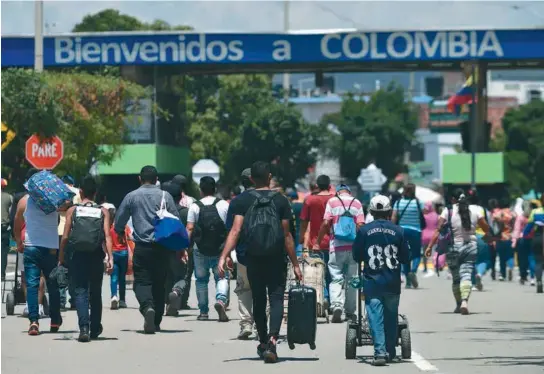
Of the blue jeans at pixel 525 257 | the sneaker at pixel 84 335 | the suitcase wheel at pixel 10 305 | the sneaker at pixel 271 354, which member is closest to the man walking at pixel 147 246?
the sneaker at pixel 84 335

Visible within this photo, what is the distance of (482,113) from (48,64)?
13974 millimetres

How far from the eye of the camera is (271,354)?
1381 cm

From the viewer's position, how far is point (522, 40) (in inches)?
1893

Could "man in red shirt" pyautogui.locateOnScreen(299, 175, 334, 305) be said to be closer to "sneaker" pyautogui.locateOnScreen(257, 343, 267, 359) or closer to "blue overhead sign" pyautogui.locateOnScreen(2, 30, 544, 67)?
"sneaker" pyautogui.locateOnScreen(257, 343, 267, 359)

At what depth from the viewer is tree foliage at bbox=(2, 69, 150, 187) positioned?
33.1 m

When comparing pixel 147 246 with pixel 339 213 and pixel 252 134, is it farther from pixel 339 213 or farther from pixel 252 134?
pixel 252 134

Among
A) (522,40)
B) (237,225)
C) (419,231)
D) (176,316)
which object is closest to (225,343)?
(237,225)

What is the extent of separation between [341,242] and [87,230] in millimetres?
3727

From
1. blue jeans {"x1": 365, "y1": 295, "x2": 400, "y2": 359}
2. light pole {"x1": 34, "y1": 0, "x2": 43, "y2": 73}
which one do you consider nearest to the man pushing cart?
blue jeans {"x1": 365, "y1": 295, "x2": 400, "y2": 359}

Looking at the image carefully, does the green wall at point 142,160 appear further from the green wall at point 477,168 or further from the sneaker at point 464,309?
the sneaker at point 464,309

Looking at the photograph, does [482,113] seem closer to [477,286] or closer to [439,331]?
[477,286]

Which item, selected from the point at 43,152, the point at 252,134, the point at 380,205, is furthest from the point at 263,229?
the point at 252,134

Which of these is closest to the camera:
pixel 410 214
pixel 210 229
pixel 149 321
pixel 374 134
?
pixel 149 321

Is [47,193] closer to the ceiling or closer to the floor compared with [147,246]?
closer to the ceiling
